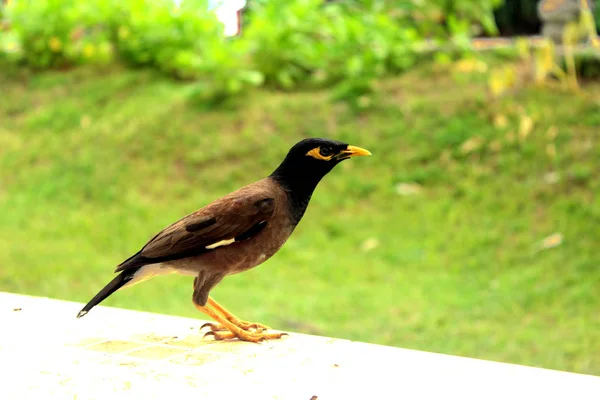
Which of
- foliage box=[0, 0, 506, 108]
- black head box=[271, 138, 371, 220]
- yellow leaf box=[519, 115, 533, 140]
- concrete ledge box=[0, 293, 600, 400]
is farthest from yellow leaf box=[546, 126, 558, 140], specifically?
black head box=[271, 138, 371, 220]

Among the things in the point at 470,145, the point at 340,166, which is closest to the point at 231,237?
the point at 340,166

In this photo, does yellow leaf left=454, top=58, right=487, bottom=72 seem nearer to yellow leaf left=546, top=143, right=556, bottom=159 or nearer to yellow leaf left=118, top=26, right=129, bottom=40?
yellow leaf left=546, top=143, right=556, bottom=159

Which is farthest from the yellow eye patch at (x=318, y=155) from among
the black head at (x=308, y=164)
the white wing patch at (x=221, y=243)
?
the white wing patch at (x=221, y=243)

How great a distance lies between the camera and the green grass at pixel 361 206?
429 centimetres

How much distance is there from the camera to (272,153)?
566cm

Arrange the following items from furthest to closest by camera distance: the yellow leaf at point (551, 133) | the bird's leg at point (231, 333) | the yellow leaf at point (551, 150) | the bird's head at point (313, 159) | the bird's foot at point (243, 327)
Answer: the yellow leaf at point (551, 133), the yellow leaf at point (551, 150), the bird's foot at point (243, 327), the bird's leg at point (231, 333), the bird's head at point (313, 159)

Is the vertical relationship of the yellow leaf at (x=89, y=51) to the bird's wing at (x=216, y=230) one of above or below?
above

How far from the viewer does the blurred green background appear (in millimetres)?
4402

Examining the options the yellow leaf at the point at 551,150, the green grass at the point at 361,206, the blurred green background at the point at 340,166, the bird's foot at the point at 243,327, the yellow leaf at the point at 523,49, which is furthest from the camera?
the yellow leaf at the point at 523,49

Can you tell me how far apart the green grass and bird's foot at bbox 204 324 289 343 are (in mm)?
1852

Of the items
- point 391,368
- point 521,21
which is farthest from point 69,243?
point 521,21

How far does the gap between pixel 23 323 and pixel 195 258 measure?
2.48 feet

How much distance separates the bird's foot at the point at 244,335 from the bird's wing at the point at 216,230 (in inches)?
12.7

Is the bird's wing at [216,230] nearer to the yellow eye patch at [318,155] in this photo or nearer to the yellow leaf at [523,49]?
the yellow eye patch at [318,155]
